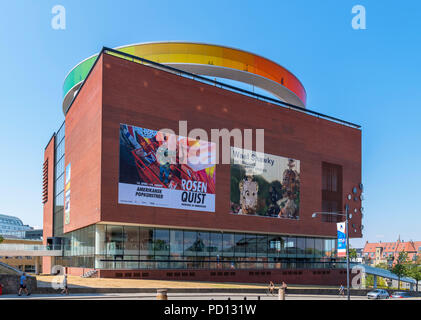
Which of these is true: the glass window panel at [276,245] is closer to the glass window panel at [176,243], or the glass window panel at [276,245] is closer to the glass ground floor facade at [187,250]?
the glass ground floor facade at [187,250]

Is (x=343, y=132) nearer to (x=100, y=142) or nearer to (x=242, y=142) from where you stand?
(x=242, y=142)

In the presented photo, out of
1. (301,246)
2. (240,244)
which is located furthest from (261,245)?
(301,246)

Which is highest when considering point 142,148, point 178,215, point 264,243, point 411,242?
point 142,148

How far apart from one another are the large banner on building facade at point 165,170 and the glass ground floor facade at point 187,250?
3.50m

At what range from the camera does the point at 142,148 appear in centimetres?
4244

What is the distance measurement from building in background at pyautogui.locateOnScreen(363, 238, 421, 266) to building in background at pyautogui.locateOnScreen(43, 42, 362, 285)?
4641 inches

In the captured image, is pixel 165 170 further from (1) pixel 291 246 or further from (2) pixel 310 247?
(2) pixel 310 247

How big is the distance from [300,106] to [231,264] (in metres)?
24.0

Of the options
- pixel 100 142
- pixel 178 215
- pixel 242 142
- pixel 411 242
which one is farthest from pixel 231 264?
pixel 411 242

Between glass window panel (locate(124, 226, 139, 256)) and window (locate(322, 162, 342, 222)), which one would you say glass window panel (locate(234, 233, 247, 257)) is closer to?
glass window panel (locate(124, 226, 139, 256))

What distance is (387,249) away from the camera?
184 metres

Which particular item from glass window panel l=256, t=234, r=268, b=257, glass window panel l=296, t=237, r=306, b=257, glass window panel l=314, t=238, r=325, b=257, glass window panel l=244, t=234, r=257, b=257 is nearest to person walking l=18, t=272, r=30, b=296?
glass window panel l=244, t=234, r=257, b=257

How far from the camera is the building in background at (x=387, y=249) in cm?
16712
